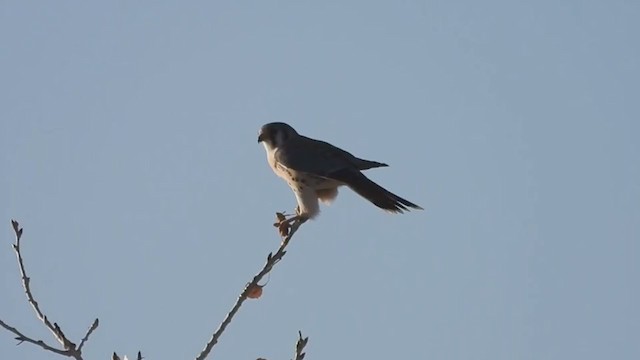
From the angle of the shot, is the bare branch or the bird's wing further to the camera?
the bird's wing

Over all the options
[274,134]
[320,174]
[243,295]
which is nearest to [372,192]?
[320,174]

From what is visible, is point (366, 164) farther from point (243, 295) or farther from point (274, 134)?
point (243, 295)

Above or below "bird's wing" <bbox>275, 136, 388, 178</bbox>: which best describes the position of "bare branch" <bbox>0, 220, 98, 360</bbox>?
below

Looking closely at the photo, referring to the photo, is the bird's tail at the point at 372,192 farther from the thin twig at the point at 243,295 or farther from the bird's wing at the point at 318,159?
the thin twig at the point at 243,295

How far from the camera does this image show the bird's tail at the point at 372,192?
5637 mm

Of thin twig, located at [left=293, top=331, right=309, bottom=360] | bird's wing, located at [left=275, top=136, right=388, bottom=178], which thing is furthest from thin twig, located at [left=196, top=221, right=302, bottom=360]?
bird's wing, located at [left=275, top=136, right=388, bottom=178]

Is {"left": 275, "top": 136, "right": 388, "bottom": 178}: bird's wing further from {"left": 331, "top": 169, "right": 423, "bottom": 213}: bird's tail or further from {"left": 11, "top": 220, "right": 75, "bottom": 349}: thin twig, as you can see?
{"left": 11, "top": 220, "right": 75, "bottom": 349}: thin twig

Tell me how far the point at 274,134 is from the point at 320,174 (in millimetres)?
786

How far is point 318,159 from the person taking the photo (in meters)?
6.02

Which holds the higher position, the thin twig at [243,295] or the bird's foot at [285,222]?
the bird's foot at [285,222]

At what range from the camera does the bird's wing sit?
233 inches

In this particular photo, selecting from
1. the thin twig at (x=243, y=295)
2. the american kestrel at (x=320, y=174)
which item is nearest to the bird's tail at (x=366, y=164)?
the american kestrel at (x=320, y=174)

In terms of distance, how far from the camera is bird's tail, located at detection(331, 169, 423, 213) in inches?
222

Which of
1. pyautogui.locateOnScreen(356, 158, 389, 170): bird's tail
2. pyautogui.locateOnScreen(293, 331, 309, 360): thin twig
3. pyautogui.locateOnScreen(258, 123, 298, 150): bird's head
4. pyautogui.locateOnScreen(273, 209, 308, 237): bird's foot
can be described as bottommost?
pyautogui.locateOnScreen(293, 331, 309, 360): thin twig
